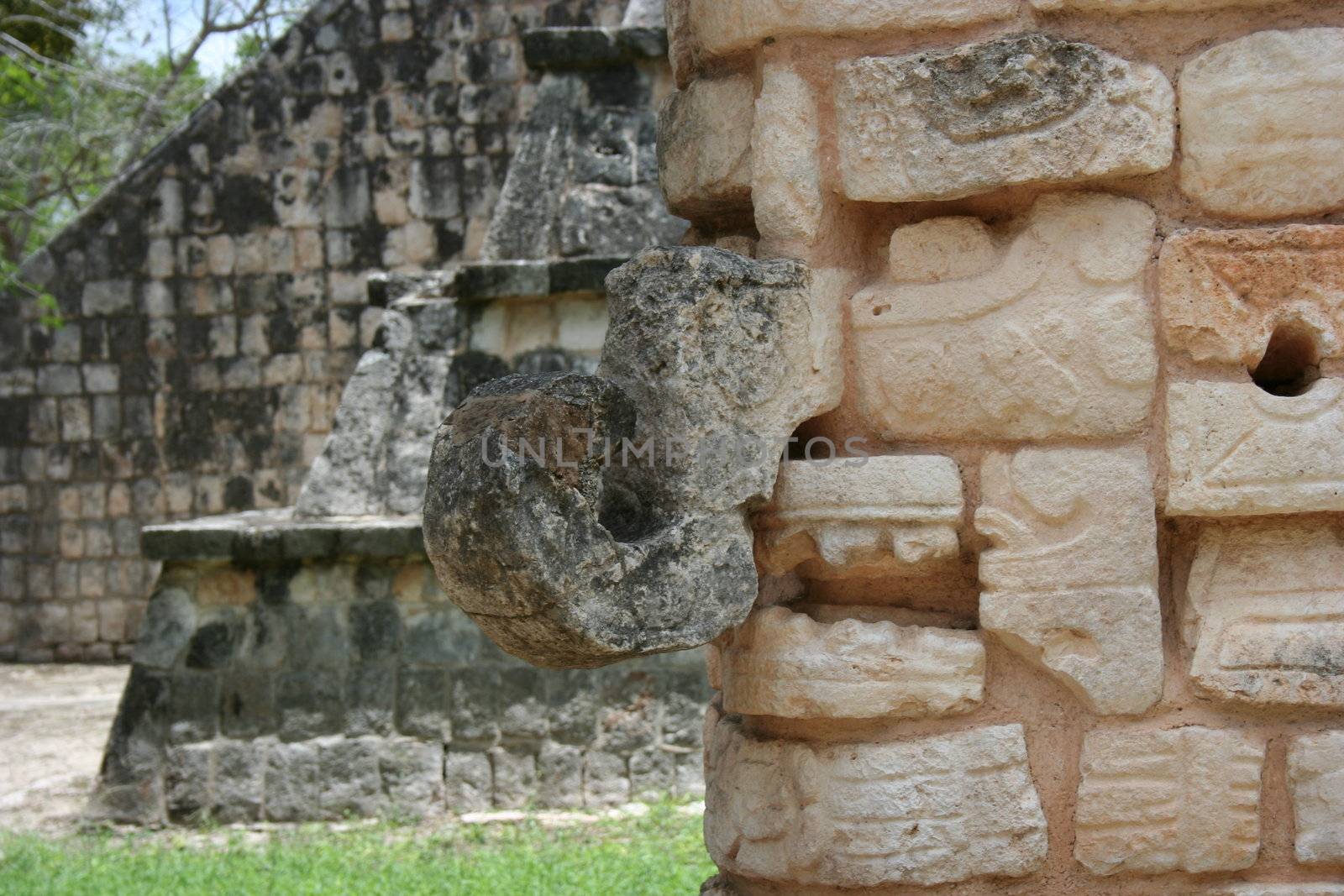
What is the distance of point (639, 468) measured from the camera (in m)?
1.93

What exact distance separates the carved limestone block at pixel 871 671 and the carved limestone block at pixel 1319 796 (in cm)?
43

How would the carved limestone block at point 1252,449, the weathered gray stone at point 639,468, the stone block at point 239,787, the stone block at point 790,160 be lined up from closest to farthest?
the weathered gray stone at point 639,468
the carved limestone block at point 1252,449
the stone block at point 790,160
the stone block at point 239,787

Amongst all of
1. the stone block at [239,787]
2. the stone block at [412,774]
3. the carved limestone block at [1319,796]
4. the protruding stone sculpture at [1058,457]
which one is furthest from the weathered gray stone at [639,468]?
the stone block at [239,787]

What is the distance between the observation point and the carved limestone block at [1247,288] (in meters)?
1.92

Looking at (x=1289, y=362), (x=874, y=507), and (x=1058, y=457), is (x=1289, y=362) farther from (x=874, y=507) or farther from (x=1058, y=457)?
(x=874, y=507)

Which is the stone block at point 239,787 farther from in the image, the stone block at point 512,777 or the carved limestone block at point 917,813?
the carved limestone block at point 917,813

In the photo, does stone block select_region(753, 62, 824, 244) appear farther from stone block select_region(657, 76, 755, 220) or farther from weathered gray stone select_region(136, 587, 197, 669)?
weathered gray stone select_region(136, 587, 197, 669)

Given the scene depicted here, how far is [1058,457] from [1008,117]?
1.51 feet

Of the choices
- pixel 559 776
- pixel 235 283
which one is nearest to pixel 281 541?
pixel 559 776

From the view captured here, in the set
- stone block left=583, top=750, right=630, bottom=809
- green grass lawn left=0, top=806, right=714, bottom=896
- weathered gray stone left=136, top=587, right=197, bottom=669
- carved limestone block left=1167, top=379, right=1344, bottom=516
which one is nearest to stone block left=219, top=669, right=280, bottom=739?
weathered gray stone left=136, top=587, right=197, bottom=669

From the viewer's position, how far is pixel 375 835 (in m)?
5.62

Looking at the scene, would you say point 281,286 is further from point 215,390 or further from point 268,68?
point 268,68

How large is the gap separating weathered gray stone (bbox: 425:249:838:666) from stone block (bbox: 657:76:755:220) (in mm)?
214

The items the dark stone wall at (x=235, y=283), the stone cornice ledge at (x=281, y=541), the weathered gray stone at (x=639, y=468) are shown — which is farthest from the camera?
the dark stone wall at (x=235, y=283)
